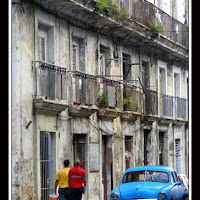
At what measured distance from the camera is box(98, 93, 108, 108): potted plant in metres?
20.9

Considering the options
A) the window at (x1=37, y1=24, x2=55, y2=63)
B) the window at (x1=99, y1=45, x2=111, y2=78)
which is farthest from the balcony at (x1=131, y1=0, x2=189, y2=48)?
the window at (x1=37, y1=24, x2=55, y2=63)

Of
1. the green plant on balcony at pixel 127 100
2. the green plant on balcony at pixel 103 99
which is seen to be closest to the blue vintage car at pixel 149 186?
the green plant on balcony at pixel 103 99

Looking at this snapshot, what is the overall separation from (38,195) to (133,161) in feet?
27.0

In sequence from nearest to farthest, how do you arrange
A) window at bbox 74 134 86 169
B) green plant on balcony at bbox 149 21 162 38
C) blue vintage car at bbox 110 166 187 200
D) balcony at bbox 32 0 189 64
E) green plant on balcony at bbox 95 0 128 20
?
blue vintage car at bbox 110 166 187 200
balcony at bbox 32 0 189 64
window at bbox 74 134 86 169
green plant on balcony at bbox 95 0 128 20
green plant on balcony at bbox 149 21 162 38

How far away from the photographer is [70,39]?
19281 millimetres

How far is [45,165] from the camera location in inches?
682

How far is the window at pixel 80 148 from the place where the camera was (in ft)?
64.5

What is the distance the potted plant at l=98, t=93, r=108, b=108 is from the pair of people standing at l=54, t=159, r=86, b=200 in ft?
18.6

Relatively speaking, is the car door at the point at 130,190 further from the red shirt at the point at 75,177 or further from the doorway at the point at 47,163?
the doorway at the point at 47,163

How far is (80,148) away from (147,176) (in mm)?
3791

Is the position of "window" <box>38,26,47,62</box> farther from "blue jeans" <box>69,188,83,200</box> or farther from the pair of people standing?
"blue jeans" <box>69,188,83,200</box>

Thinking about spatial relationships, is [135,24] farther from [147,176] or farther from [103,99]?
[147,176]

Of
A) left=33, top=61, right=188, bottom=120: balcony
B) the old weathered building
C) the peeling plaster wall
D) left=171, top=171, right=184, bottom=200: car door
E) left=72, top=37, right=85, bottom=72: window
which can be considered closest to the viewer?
the peeling plaster wall

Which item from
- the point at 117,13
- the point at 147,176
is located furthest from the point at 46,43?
the point at 147,176
